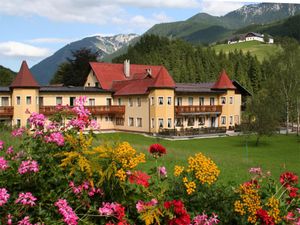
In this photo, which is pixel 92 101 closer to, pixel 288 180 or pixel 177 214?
pixel 288 180

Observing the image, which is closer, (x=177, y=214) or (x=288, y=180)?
(x=177, y=214)

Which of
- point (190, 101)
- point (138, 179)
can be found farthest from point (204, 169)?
point (190, 101)

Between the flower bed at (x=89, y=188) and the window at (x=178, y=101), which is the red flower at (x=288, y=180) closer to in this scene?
the flower bed at (x=89, y=188)

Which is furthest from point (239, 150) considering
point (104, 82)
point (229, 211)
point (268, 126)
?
point (229, 211)

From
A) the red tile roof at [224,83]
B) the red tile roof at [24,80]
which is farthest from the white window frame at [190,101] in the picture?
the red tile roof at [24,80]

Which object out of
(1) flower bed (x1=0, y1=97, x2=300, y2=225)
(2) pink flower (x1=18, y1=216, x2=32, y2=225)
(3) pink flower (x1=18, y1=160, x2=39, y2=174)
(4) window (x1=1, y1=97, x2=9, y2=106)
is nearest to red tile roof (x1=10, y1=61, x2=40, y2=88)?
(4) window (x1=1, y1=97, x2=9, y2=106)

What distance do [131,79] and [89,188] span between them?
38191 mm

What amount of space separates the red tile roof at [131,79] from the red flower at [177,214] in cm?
3103

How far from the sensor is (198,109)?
121 feet

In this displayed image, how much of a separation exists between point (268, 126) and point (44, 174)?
28691mm

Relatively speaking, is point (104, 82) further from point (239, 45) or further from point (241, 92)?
point (239, 45)

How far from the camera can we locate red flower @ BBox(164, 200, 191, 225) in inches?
115

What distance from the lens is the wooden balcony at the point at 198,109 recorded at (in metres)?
35.6

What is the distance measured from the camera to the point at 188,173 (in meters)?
3.93
